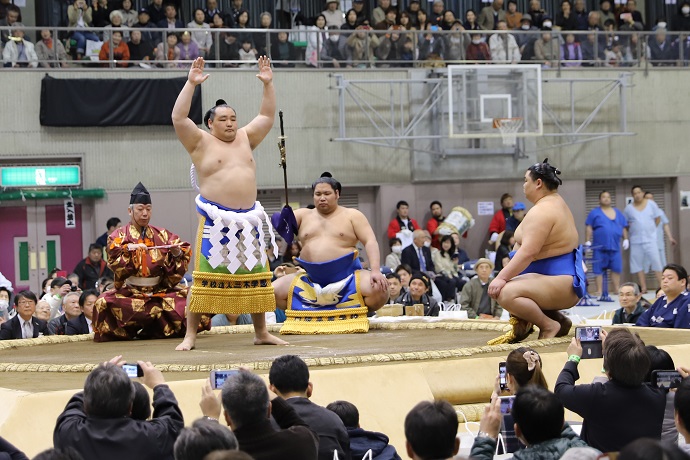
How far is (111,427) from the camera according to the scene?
234 centimetres

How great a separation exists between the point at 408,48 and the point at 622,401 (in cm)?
792

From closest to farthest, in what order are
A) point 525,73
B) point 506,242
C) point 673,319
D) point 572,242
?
point 572,242
point 673,319
point 506,242
point 525,73

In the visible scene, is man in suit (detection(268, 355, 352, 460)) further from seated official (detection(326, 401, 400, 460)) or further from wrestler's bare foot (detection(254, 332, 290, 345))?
wrestler's bare foot (detection(254, 332, 290, 345))

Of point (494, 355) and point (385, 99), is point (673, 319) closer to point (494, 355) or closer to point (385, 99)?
point (494, 355)

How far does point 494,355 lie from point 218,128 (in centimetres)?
148

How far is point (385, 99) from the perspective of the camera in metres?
10.4

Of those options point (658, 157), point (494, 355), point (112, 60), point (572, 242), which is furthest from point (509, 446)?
point (658, 157)

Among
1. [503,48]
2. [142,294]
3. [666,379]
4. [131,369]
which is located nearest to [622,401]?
[666,379]

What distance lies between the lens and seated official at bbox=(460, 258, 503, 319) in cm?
685

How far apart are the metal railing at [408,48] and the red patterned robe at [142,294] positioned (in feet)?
15.0

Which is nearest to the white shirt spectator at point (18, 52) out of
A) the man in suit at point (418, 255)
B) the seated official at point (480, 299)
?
the man in suit at point (418, 255)

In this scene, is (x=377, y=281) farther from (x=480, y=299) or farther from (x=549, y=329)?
(x=480, y=299)

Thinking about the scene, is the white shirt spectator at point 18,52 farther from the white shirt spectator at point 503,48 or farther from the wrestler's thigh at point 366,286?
the wrestler's thigh at point 366,286

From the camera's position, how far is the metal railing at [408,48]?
9500 millimetres
